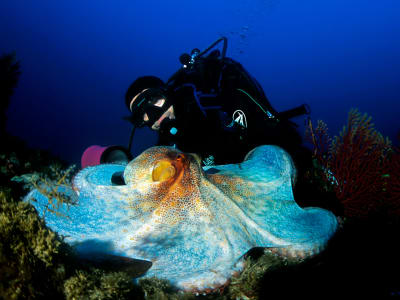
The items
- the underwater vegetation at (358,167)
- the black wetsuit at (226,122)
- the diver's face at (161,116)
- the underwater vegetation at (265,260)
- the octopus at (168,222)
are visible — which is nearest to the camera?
the underwater vegetation at (265,260)

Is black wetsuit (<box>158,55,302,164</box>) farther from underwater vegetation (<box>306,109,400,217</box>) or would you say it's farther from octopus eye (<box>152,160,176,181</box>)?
octopus eye (<box>152,160,176,181</box>)

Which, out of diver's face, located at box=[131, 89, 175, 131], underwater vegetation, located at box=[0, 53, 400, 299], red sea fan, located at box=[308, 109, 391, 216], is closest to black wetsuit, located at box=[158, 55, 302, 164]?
diver's face, located at box=[131, 89, 175, 131]

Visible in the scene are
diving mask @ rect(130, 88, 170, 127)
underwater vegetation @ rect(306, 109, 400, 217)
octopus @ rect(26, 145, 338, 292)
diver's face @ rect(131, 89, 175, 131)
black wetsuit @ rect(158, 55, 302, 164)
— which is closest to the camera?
octopus @ rect(26, 145, 338, 292)

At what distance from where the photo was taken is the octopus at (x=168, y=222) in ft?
5.81

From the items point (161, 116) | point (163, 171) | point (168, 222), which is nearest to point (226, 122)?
point (161, 116)

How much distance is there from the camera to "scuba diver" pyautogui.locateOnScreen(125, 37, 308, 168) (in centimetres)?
381

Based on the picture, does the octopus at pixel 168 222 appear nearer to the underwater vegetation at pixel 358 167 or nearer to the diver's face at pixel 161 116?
the diver's face at pixel 161 116

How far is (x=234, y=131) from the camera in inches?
158

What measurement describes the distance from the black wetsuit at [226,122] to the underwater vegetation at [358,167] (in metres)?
1.28

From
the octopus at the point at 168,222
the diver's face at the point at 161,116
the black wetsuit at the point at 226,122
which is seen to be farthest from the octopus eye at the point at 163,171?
the diver's face at the point at 161,116

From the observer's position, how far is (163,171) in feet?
6.11

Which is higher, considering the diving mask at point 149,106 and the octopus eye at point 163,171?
the diving mask at point 149,106

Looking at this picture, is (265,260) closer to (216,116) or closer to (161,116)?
(216,116)

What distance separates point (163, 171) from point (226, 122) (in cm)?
245
